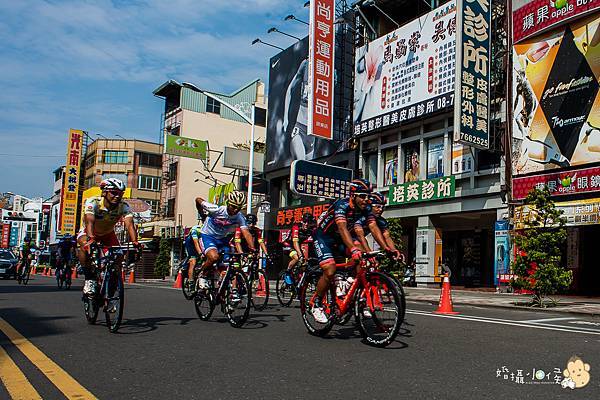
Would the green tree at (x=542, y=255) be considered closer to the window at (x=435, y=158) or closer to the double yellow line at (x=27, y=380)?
the window at (x=435, y=158)

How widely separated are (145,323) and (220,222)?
6.18 ft

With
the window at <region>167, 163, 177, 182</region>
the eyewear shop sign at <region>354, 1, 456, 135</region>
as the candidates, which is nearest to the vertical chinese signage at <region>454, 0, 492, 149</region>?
the eyewear shop sign at <region>354, 1, 456, 135</region>

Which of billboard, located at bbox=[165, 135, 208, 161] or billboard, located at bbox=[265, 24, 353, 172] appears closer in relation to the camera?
billboard, located at bbox=[265, 24, 353, 172]

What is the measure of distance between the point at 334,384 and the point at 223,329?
11.4 ft

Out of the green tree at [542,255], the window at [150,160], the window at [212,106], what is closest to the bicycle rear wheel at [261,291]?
the green tree at [542,255]

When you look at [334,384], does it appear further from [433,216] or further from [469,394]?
[433,216]

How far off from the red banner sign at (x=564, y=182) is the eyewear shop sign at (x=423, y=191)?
12.5 feet

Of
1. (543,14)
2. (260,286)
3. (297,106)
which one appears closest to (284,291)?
(260,286)

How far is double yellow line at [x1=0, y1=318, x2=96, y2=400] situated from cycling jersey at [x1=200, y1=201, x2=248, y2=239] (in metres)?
3.45

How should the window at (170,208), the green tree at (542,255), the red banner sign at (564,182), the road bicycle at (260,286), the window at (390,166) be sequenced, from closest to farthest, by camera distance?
1. the road bicycle at (260,286)
2. the green tree at (542,255)
3. the red banner sign at (564,182)
4. the window at (390,166)
5. the window at (170,208)

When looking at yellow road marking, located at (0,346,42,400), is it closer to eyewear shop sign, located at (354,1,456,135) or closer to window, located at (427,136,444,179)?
eyewear shop sign, located at (354,1,456,135)

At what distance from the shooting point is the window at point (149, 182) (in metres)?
64.3

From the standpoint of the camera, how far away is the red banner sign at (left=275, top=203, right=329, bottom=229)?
1393 inches

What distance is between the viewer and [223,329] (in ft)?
24.8
